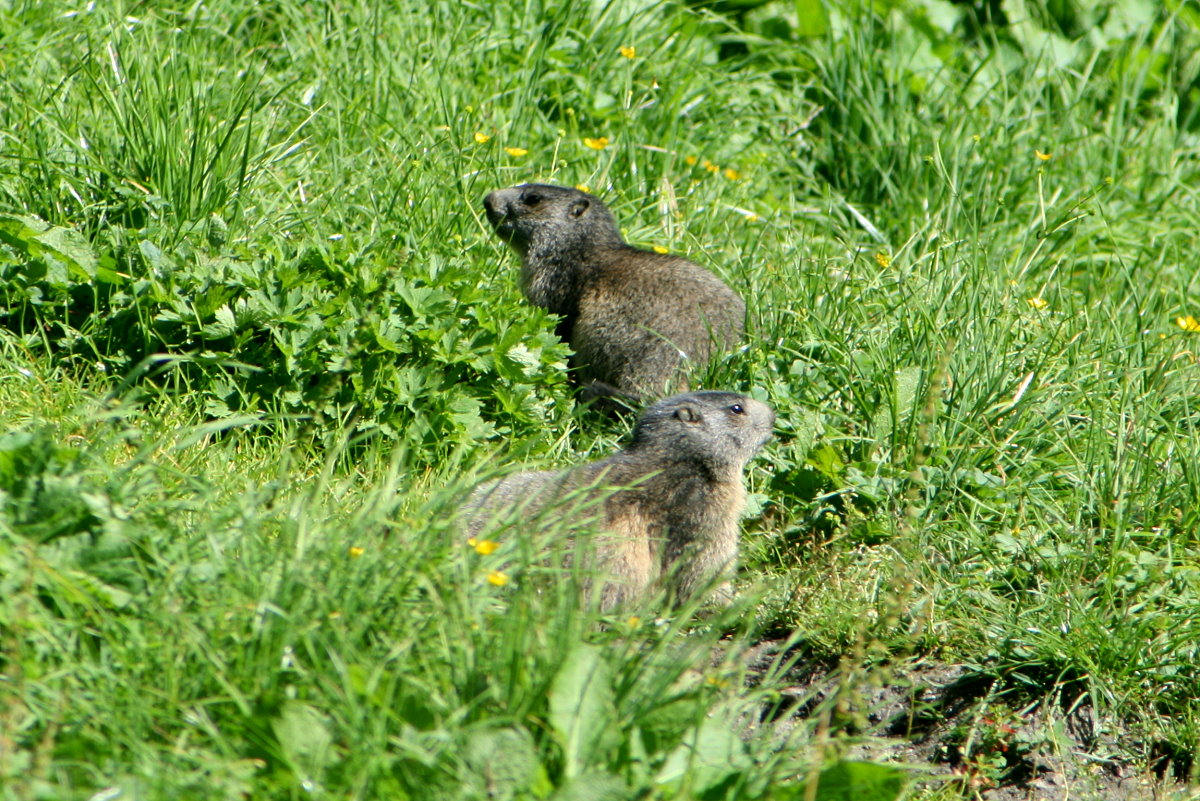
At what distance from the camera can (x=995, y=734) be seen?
411 centimetres

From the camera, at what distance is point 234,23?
6.98m

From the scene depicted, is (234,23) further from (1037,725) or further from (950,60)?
(1037,725)

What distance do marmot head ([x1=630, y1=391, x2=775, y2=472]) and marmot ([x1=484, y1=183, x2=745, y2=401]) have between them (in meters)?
0.69

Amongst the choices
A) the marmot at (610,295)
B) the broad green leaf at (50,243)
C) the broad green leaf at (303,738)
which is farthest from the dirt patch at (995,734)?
the broad green leaf at (50,243)

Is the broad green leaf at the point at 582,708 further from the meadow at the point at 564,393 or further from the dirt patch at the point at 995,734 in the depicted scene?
the dirt patch at the point at 995,734

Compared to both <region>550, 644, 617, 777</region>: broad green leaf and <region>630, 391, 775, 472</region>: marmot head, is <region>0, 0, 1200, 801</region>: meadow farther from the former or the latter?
<region>630, 391, 775, 472</region>: marmot head

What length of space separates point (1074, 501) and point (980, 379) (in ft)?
1.95

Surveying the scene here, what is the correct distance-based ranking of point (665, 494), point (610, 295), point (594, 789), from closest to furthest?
point (594, 789)
point (665, 494)
point (610, 295)

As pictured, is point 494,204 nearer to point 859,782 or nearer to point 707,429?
point 707,429

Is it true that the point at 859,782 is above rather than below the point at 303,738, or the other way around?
below

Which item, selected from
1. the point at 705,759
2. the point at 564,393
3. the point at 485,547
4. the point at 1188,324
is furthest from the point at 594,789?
the point at 1188,324

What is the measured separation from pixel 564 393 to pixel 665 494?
1.04 m

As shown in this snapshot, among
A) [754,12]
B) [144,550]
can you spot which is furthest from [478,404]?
[754,12]

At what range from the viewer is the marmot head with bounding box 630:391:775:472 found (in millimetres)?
4758
